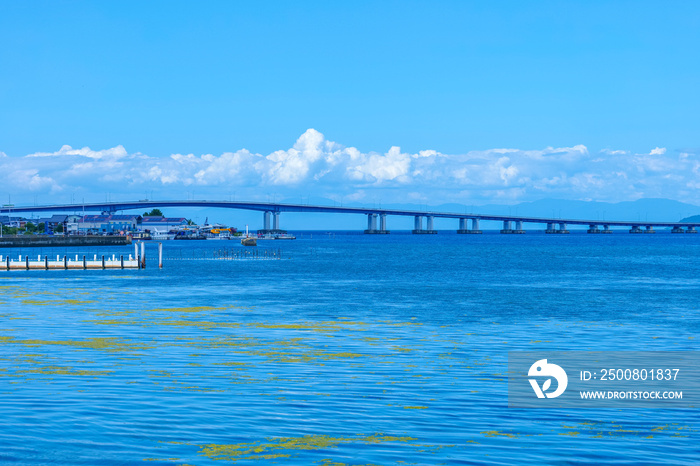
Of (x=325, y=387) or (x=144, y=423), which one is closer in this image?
(x=144, y=423)

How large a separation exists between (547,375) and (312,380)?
6335 mm

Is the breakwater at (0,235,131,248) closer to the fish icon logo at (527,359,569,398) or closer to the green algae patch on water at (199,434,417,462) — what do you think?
the fish icon logo at (527,359,569,398)

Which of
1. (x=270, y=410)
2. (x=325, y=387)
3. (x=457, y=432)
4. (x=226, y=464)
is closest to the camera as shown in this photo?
(x=226, y=464)

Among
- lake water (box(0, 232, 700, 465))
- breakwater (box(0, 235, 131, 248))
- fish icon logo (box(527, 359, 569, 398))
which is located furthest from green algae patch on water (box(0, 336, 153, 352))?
breakwater (box(0, 235, 131, 248))

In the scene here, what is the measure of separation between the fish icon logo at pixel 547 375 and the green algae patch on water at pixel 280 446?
17.8ft

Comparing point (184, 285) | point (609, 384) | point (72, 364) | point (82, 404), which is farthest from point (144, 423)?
point (184, 285)

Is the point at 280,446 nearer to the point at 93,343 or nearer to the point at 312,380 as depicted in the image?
the point at 312,380

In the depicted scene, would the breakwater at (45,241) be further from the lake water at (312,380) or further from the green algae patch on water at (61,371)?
the green algae patch on water at (61,371)

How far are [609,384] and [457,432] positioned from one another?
6.69 meters

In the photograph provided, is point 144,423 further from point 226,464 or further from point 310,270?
point 310,270

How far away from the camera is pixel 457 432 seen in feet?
48.4

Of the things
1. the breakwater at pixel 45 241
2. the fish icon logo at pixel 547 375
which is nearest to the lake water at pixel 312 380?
the fish icon logo at pixel 547 375

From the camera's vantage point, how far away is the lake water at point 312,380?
13.7 m

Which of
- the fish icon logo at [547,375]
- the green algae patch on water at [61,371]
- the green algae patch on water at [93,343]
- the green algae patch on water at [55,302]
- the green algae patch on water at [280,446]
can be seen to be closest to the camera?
the green algae patch on water at [280,446]
